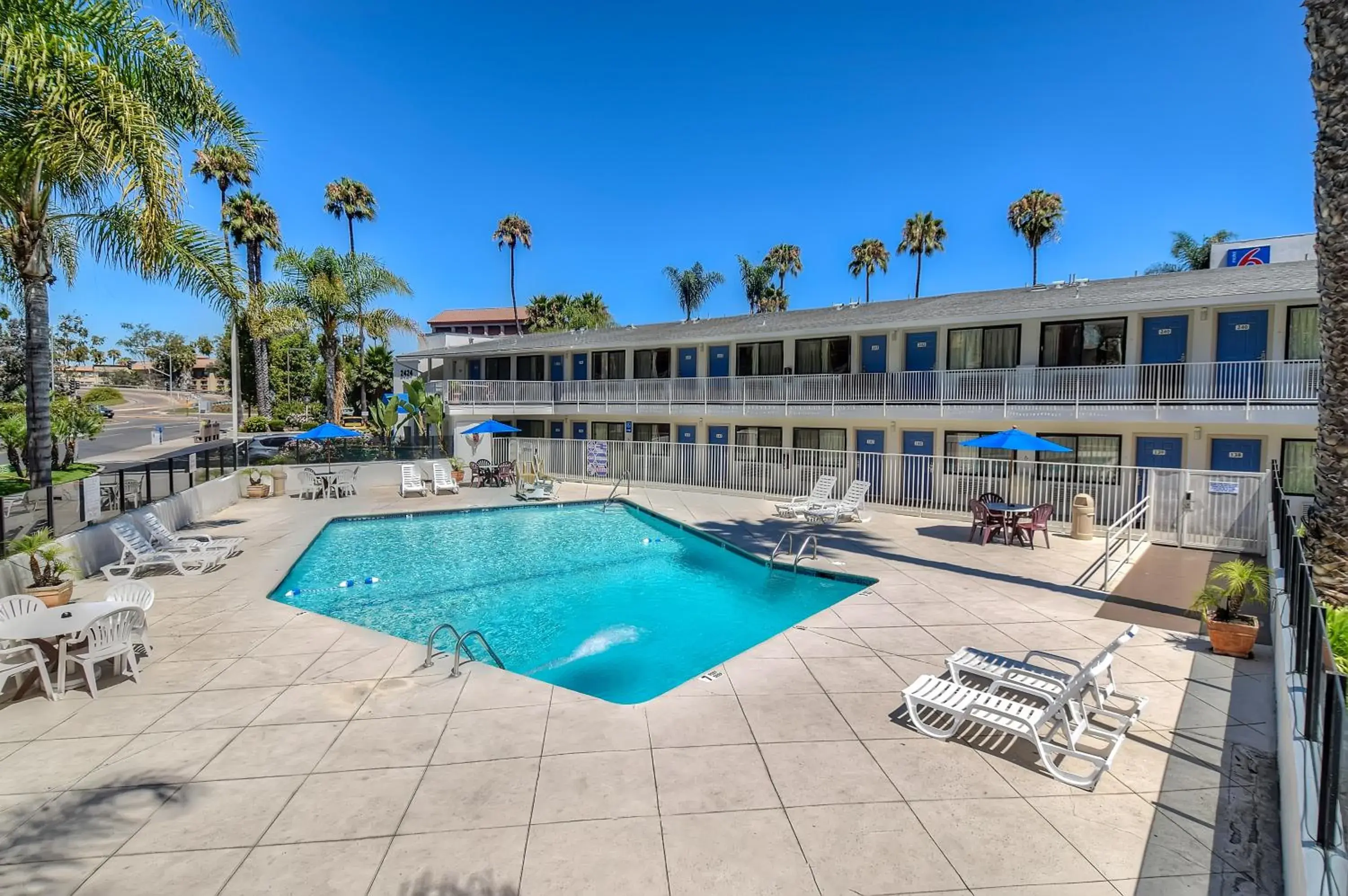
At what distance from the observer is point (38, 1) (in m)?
9.82

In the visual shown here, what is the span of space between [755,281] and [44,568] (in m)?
53.2

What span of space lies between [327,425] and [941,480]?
19590 mm

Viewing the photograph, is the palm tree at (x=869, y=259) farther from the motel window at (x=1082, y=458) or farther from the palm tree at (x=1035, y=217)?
the motel window at (x=1082, y=458)

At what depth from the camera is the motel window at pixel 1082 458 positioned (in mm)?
15891

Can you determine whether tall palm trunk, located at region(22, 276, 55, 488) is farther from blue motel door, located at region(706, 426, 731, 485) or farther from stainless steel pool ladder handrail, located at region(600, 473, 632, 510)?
blue motel door, located at region(706, 426, 731, 485)

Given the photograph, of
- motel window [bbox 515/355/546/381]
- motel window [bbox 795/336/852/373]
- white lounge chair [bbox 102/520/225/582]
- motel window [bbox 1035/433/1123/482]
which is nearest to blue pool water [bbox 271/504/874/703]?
white lounge chair [bbox 102/520/225/582]

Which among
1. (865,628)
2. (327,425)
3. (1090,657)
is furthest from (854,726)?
(327,425)

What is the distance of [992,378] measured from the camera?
19.2m

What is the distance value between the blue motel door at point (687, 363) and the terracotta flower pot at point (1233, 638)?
2090 centimetres

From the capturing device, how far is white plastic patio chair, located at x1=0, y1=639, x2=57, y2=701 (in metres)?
6.58

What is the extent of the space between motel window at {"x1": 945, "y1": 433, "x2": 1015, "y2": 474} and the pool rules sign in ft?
39.6

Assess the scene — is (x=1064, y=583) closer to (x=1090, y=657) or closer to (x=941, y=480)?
(x=1090, y=657)

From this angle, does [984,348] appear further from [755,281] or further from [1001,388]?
[755,281]

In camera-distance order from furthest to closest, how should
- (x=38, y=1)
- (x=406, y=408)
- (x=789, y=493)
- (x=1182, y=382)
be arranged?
(x=406, y=408) < (x=789, y=493) < (x=1182, y=382) < (x=38, y=1)
